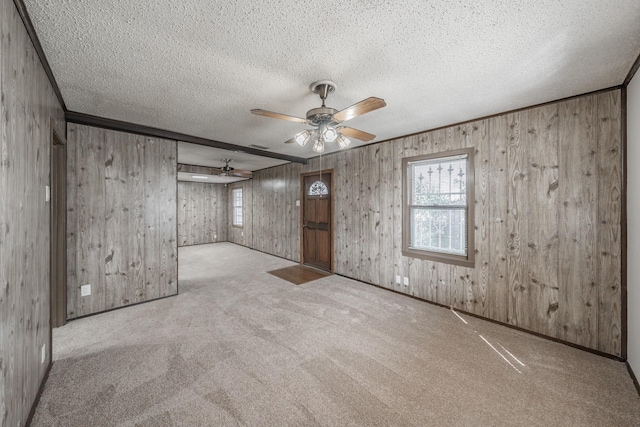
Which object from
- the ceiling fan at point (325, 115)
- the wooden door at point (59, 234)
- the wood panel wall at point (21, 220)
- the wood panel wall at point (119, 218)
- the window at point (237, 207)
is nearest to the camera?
the wood panel wall at point (21, 220)

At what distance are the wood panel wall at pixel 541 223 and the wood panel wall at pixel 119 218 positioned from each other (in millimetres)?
3519

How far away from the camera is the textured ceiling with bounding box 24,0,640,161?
4.72ft

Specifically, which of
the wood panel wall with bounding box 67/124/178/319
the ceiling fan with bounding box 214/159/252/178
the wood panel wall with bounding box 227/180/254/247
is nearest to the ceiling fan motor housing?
the wood panel wall with bounding box 67/124/178/319

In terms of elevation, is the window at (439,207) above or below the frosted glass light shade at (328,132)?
below

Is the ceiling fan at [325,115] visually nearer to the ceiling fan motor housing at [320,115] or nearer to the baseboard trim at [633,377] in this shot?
the ceiling fan motor housing at [320,115]

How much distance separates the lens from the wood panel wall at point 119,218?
3072 millimetres

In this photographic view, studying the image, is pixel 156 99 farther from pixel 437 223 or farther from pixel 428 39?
pixel 437 223

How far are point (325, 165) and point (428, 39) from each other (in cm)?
366

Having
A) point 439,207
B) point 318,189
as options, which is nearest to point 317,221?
point 318,189

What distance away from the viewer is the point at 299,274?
16.6ft

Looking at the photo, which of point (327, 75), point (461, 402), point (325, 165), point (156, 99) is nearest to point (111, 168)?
point (156, 99)

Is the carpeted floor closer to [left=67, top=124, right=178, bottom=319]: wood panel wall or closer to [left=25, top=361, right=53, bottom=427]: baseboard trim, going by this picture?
[left=25, top=361, right=53, bottom=427]: baseboard trim

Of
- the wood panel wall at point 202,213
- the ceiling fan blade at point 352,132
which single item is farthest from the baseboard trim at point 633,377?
the wood panel wall at point 202,213

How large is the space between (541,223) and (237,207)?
8360mm
